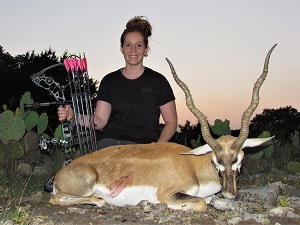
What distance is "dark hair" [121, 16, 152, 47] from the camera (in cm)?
677

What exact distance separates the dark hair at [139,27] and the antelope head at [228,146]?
1472 mm

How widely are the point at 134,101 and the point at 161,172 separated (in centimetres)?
150

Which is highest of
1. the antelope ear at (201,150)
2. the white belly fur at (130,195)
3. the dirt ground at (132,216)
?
the antelope ear at (201,150)

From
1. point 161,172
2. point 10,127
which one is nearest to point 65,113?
point 161,172

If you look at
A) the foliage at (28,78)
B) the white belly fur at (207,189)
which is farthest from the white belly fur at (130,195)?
the foliage at (28,78)

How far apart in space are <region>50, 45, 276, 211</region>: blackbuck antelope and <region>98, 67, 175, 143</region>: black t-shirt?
32.0 inches

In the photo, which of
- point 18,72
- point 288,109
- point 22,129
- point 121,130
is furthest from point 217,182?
point 18,72

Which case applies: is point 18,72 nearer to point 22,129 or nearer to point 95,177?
point 22,129

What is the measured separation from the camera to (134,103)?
6488mm

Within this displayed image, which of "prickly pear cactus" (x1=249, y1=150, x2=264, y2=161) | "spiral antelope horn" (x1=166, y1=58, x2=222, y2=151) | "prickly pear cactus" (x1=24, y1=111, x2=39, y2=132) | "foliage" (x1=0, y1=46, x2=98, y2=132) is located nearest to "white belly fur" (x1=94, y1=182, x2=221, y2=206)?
"spiral antelope horn" (x1=166, y1=58, x2=222, y2=151)

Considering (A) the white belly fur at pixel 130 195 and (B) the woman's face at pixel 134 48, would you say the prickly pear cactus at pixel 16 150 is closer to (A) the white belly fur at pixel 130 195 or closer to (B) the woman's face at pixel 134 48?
(B) the woman's face at pixel 134 48

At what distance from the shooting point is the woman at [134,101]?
6.51m

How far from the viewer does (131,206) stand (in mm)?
5367

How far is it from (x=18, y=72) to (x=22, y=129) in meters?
17.0
